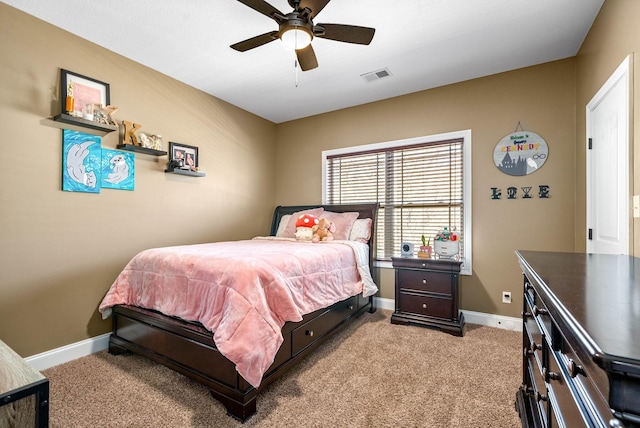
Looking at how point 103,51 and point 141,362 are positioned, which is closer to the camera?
point 141,362

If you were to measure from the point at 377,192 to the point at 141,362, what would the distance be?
3.01 metres

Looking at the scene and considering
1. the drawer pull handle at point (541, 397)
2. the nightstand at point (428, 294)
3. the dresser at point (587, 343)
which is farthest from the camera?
the nightstand at point (428, 294)

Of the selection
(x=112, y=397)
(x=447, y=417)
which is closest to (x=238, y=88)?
(x=112, y=397)

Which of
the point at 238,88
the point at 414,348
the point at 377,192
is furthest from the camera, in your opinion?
the point at 377,192

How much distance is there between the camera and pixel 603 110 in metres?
2.18

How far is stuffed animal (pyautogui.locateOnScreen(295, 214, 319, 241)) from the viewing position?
348cm

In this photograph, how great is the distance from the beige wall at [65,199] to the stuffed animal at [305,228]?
3.68 feet

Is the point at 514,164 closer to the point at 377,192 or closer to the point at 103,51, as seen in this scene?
the point at 377,192

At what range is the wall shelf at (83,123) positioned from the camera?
7.57ft

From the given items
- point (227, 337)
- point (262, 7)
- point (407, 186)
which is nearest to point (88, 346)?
point (227, 337)

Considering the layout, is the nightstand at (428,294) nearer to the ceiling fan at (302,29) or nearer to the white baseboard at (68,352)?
the ceiling fan at (302,29)

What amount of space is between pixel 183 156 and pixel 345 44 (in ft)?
6.68

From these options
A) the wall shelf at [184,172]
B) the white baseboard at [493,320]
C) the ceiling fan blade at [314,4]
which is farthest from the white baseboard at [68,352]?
the white baseboard at [493,320]

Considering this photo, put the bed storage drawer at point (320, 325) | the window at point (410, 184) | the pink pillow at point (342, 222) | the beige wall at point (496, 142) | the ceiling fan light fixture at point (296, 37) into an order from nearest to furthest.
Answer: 1. the ceiling fan light fixture at point (296, 37)
2. the bed storage drawer at point (320, 325)
3. the beige wall at point (496, 142)
4. the window at point (410, 184)
5. the pink pillow at point (342, 222)
